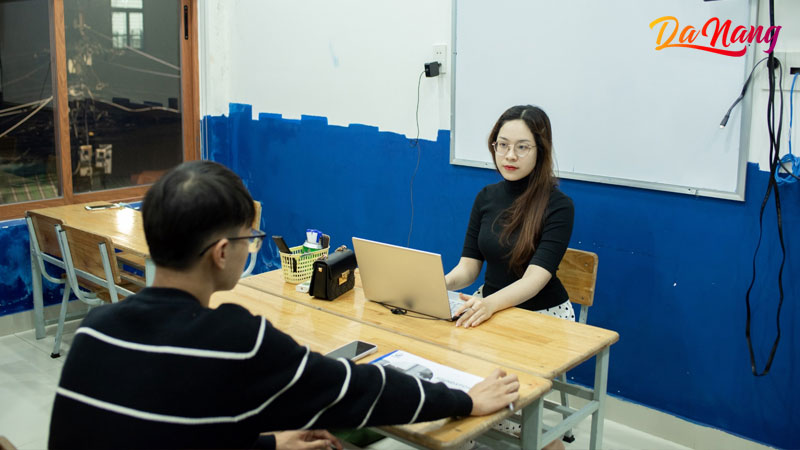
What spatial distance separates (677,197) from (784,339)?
63cm

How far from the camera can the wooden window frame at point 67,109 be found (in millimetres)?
3957

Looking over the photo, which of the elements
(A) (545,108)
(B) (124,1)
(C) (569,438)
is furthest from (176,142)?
(C) (569,438)

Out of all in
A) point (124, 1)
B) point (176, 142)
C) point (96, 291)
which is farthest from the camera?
point (176, 142)

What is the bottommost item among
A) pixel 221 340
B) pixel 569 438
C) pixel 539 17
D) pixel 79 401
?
pixel 569 438

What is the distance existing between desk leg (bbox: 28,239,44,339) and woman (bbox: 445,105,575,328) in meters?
2.43

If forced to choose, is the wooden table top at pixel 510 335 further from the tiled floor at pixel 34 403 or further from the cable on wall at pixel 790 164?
the cable on wall at pixel 790 164

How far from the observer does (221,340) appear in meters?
1.19

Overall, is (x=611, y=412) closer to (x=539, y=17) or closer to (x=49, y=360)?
(x=539, y=17)

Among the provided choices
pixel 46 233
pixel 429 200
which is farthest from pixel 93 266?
pixel 429 200

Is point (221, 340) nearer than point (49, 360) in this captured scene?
Yes

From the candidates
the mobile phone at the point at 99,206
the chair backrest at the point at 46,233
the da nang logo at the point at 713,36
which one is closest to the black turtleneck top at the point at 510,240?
the da nang logo at the point at 713,36

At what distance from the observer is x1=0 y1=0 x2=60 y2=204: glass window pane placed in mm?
3832

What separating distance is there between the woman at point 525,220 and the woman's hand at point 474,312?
0.27 meters

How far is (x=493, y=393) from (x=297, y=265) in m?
1.10
